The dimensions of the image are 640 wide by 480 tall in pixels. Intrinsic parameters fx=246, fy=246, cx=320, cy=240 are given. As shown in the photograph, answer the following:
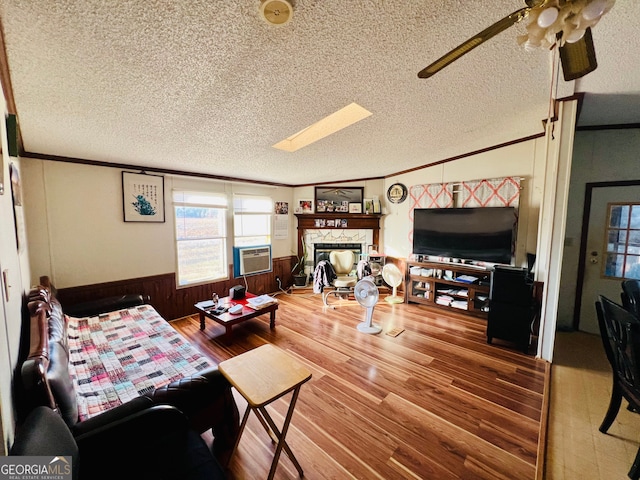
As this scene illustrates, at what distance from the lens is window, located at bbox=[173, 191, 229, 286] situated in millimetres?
3781

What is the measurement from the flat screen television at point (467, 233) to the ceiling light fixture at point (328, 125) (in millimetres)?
2196

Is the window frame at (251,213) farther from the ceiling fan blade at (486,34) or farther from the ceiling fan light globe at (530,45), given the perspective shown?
the ceiling fan light globe at (530,45)

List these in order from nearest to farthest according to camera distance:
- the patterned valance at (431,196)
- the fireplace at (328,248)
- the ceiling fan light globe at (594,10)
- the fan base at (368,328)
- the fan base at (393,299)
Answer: the ceiling fan light globe at (594,10) → the fan base at (368,328) → the patterned valance at (431,196) → the fan base at (393,299) → the fireplace at (328,248)

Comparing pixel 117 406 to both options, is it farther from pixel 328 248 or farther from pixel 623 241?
pixel 623 241

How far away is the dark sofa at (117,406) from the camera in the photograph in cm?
109

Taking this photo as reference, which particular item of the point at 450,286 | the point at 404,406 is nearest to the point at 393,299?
the point at 450,286

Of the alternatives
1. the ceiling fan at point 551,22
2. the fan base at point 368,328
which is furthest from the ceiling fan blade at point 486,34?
the fan base at point 368,328

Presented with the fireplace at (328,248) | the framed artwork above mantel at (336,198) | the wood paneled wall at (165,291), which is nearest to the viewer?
the wood paneled wall at (165,291)

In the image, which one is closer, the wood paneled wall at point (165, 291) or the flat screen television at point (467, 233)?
the wood paneled wall at point (165, 291)

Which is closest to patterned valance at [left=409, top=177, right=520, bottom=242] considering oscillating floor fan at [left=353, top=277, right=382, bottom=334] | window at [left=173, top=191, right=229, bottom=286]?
oscillating floor fan at [left=353, top=277, right=382, bottom=334]

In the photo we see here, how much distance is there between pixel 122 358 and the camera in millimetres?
1995

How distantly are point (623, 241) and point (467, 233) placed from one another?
1.56 metres

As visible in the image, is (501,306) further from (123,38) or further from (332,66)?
(123,38)

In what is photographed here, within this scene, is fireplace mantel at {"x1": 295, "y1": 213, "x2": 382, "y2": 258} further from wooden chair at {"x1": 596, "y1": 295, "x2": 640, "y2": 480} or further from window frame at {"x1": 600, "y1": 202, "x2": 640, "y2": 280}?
wooden chair at {"x1": 596, "y1": 295, "x2": 640, "y2": 480}
